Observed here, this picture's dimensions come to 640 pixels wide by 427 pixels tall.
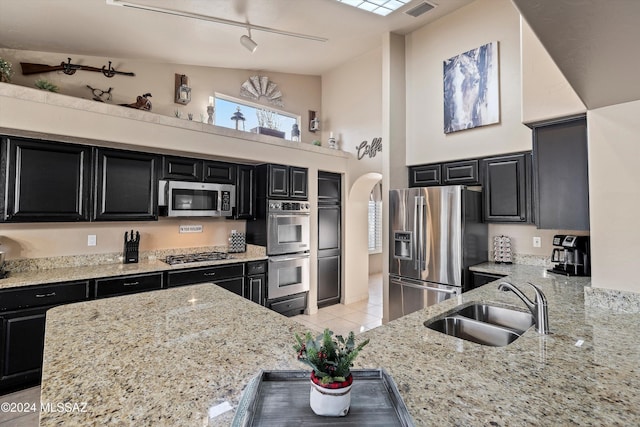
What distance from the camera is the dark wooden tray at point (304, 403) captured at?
74 cm

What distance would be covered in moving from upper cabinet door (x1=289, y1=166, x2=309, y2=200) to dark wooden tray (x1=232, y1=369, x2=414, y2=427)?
138 inches

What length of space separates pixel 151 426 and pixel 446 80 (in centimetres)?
445

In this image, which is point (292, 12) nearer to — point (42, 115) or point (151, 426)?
point (42, 115)

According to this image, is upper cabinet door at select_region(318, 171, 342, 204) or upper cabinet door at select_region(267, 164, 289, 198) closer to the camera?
upper cabinet door at select_region(267, 164, 289, 198)

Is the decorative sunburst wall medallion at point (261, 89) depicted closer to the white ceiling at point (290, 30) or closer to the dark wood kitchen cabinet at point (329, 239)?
the white ceiling at point (290, 30)

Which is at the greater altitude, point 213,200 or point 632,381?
point 213,200

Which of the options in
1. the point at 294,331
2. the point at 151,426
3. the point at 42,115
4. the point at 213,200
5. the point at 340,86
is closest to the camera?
the point at 151,426

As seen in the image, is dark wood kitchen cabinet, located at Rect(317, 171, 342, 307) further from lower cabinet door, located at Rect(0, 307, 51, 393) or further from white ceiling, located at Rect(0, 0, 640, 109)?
lower cabinet door, located at Rect(0, 307, 51, 393)

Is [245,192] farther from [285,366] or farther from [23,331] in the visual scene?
[285,366]

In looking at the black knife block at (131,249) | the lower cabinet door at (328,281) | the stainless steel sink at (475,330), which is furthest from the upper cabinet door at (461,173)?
the black knife block at (131,249)

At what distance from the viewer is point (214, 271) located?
356 centimetres

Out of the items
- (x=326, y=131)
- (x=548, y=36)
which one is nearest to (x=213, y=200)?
(x=326, y=131)

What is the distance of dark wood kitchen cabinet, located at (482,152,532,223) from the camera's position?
3234mm

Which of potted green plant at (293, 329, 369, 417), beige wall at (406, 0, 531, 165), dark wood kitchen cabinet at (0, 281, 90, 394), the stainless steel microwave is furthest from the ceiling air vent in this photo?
dark wood kitchen cabinet at (0, 281, 90, 394)
